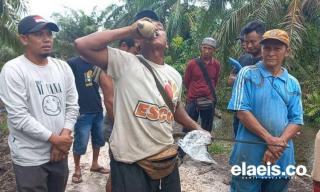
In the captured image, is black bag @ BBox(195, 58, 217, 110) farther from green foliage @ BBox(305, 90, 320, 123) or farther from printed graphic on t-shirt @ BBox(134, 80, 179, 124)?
green foliage @ BBox(305, 90, 320, 123)

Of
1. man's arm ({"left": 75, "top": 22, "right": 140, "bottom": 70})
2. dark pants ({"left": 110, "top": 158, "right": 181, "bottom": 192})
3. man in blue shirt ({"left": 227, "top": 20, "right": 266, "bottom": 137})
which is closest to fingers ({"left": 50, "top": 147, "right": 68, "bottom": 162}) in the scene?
dark pants ({"left": 110, "top": 158, "right": 181, "bottom": 192})

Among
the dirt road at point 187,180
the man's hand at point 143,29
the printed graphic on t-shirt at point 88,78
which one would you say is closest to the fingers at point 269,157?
the man's hand at point 143,29

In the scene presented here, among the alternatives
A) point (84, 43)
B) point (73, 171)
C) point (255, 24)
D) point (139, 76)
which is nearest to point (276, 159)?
point (139, 76)

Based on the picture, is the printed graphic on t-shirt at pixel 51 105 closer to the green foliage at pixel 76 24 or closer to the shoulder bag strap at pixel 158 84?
the shoulder bag strap at pixel 158 84

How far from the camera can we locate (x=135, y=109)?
241cm

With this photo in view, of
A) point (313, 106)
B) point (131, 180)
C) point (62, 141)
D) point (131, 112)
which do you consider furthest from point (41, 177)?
point (313, 106)

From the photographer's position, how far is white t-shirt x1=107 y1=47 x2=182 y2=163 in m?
2.41

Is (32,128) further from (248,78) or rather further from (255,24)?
(255,24)

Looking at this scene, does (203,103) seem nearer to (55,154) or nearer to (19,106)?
(55,154)

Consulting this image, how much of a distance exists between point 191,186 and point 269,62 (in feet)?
7.70

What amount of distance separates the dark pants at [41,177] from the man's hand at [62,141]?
14 cm

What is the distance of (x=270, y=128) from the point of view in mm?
2793

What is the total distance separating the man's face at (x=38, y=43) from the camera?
2.87 m

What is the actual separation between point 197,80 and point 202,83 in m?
0.09
